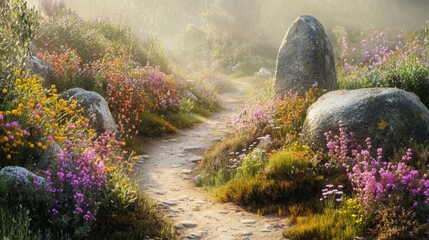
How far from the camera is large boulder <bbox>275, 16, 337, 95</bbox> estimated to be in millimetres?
11383

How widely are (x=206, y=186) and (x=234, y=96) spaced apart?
12403mm

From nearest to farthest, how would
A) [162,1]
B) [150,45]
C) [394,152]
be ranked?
[394,152] < [150,45] < [162,1]

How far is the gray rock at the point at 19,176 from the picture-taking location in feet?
17.8

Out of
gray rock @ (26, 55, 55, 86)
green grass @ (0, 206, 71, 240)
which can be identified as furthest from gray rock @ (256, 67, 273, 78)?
green grass @ (0, 206, 71, 240)

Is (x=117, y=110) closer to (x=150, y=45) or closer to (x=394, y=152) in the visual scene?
(x=394, y=152)

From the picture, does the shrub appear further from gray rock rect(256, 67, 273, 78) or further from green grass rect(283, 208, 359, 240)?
gray rock rect(256, 67, 273, 78)

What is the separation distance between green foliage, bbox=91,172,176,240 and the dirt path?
0.43 meters

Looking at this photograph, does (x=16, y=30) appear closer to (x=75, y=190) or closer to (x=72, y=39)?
(x=75, y=190)

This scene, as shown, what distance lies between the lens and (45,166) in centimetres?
647

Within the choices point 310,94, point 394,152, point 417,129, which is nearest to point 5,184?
point 394,152

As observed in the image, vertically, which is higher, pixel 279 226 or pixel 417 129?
pixel 417 129

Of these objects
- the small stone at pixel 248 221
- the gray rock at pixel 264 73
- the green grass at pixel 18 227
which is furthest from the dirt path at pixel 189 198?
the gray rock at pixel 264 73

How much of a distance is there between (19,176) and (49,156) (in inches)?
47.0

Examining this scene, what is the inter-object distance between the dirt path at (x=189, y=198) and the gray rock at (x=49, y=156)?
1344 mm
